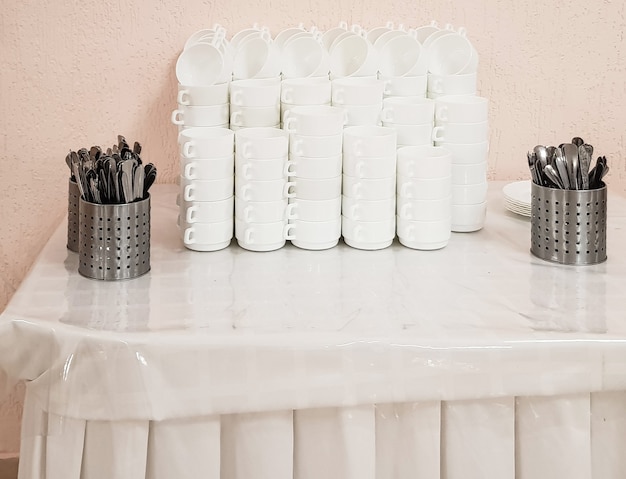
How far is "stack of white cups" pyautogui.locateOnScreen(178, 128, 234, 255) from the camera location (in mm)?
1311

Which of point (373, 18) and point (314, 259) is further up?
point (373, 18)

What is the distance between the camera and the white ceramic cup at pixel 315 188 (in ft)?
4.39

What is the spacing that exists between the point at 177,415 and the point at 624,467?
0.61 metres

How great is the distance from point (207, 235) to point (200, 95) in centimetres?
25

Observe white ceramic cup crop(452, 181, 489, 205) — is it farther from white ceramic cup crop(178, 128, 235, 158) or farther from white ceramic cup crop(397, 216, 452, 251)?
white ceramic cup crop(178, 128, 235, 158)

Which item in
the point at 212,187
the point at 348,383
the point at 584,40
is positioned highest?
the point at 584,40

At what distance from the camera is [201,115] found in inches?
55.6

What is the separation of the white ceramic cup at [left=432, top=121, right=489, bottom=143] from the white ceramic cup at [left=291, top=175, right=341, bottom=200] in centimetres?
23

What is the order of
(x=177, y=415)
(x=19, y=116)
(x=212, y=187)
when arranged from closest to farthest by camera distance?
(x=177, y=415) < (x=212, y=187) < (x=19, y=116)

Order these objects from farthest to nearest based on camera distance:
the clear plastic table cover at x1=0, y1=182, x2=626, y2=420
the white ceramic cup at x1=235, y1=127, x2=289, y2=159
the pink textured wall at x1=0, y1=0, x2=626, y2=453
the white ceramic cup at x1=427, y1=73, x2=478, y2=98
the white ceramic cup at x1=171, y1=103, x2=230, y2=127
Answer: the pink textured wall at x1=0, y1=0, x2=626, y2=453, the white ceramic cup at x1=427, y1=73, x2=478, y2=98, the white ceramic cup at x1=171, y1=103, x2=230, y2=127, the white ceramic cup at x1=235, y1=127, x2=289, y2=159, the clear plastic table cover at x1=0, y1=182, x2=626, y2=420

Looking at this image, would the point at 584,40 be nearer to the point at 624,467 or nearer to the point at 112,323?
the point at 624,467

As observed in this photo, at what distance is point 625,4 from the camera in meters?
1.78

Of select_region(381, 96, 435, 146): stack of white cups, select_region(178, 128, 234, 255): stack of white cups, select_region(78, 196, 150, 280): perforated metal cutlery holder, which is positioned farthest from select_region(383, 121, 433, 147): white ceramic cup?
select_region(78, 196, 150, 280): perforated metal cutlery holder

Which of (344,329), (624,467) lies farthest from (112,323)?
(624,467)
